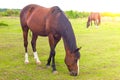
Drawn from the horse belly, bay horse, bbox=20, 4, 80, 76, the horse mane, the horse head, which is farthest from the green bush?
the horse head

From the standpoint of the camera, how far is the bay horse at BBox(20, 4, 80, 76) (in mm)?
8195

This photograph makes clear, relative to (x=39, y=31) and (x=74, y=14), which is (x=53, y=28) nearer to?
(x=39, y=31)

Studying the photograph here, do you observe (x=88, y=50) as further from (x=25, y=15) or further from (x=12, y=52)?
(x=25, y=15)

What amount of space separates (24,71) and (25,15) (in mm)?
2389

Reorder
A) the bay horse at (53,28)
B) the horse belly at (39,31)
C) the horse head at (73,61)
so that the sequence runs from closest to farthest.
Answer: the horse head at (73,61), the bay horse at (53,28), the horse belly at (39,31)

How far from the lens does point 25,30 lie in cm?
1068

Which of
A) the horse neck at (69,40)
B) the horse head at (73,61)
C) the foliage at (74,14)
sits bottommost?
the foliage at (74,14)

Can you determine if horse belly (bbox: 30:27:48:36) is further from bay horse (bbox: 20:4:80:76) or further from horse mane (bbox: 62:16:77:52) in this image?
horse mane (bbox: 62:16:77:52)

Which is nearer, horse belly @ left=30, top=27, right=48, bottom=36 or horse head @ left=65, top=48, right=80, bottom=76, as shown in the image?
horse head @ left=65, top=48, right=80, bottom=76

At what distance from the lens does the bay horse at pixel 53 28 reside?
820 cm

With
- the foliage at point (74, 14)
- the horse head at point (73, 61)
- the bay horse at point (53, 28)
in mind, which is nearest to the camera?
the horse head at point (73, 61)

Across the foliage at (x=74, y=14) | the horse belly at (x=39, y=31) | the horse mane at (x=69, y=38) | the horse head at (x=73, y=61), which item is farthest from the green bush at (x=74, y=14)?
the horse head at (x=73, y=61)

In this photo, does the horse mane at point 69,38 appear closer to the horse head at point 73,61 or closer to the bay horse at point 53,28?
the bay horse at point 53,28

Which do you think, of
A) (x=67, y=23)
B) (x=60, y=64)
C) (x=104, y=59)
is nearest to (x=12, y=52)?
(x=60, y=64)
